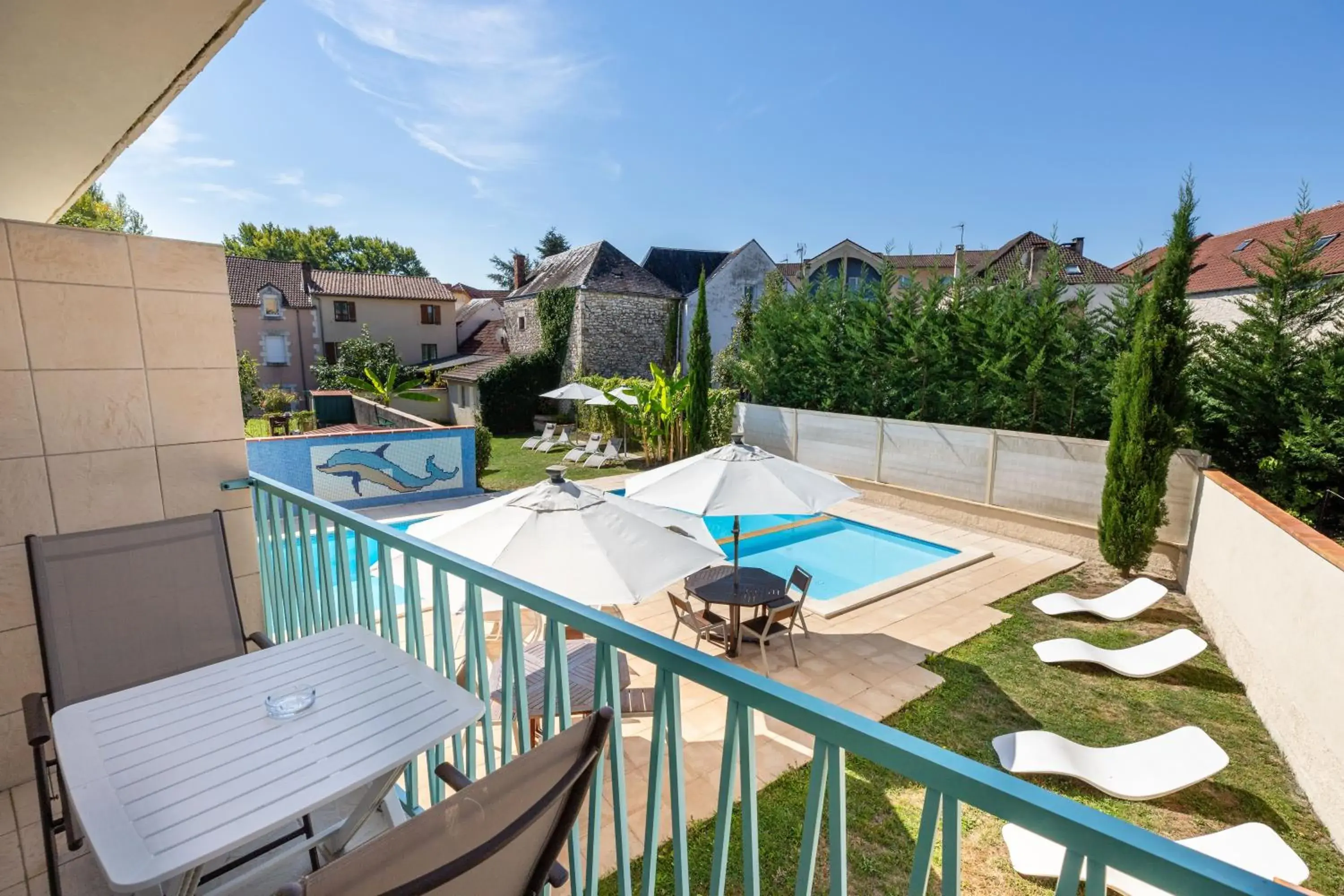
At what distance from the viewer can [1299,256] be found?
8.05m

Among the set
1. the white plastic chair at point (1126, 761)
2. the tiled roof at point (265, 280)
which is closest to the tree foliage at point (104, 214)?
the tiled roof at point (265, 280)

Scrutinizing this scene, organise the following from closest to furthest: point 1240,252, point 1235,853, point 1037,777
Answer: point 1235,853 → point 1037,777 → point 1240,252

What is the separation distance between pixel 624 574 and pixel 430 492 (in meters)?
10.4

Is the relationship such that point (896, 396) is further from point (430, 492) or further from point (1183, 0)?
point (430, 492)

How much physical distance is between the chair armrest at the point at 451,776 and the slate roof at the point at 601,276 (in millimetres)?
26110

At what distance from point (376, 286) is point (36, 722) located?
122 ft

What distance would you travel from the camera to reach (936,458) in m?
11.9

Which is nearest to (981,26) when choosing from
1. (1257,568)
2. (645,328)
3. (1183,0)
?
(1183,0)

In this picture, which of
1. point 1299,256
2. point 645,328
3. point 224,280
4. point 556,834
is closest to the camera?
point 556,834

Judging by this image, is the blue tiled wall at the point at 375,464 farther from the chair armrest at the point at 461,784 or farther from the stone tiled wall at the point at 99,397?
the chair armrest at the point at 461,784

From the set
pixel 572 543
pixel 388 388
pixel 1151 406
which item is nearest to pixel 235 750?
pixel 572 543

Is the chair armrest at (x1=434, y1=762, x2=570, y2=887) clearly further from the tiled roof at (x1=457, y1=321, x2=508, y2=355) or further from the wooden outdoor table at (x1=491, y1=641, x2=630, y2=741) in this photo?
the tiled roof at (x1=457, y1=321, x2=508, y2=355)

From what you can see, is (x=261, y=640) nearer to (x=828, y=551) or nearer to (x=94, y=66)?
(x=94, y=66)

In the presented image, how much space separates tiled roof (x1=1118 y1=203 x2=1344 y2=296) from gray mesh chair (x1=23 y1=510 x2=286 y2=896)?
22.7m
